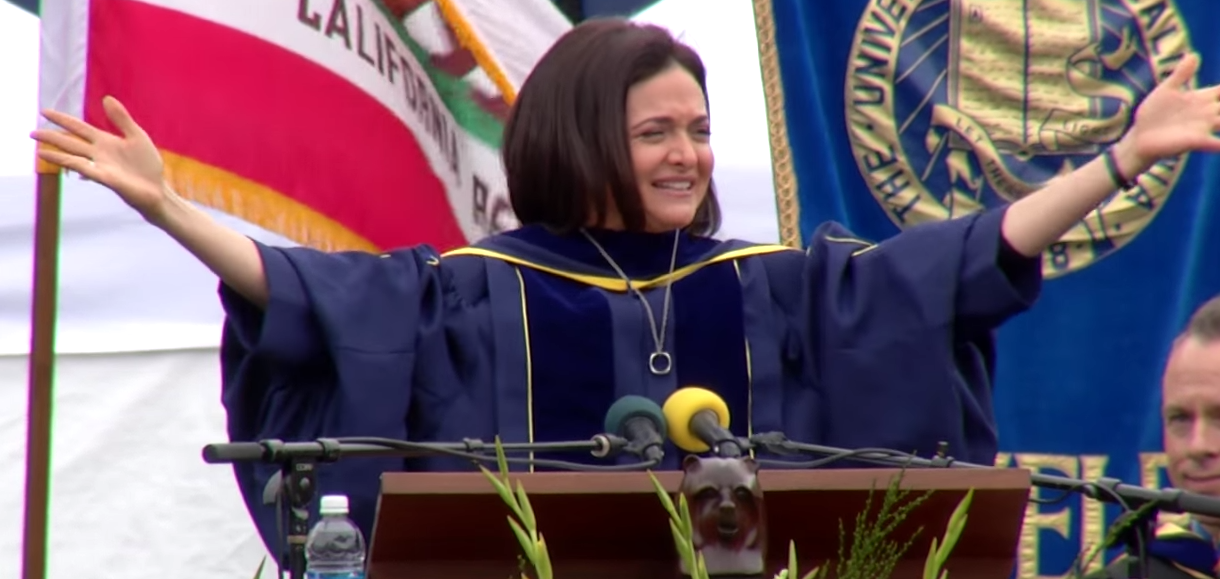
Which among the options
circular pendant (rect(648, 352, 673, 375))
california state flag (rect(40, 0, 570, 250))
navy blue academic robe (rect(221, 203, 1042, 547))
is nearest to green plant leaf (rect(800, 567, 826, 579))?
navy blue academic robe (rect(221, 203, 1042, 547))

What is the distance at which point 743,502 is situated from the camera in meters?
2.50

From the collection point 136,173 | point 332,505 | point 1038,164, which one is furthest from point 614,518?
point 1038,164

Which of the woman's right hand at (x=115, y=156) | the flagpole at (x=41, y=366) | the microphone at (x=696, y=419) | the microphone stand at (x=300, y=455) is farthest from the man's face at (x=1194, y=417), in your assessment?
the flagpole at (x=41, y=366)

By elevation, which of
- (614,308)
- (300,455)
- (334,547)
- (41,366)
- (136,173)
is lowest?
(334,547)

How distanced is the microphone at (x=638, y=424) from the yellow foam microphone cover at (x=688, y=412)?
0.02 metres

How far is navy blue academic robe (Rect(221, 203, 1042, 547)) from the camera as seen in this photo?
375cm

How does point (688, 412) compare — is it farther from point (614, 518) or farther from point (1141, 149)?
point (1141, 149)

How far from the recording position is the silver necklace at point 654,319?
3.97 meters

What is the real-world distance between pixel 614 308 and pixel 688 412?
126 centimetres

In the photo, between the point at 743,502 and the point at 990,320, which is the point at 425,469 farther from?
the point at 743,502

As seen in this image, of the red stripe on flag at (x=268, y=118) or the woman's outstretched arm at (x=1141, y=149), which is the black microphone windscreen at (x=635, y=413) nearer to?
the woman's outstretched arm at (x=1141, y=149)

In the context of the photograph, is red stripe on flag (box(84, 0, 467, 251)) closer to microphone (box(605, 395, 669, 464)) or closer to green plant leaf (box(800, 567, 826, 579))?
microphone (box(605, 395, 669, 464))

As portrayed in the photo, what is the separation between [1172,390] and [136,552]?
2.51 metres

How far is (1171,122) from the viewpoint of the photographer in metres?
3.51
